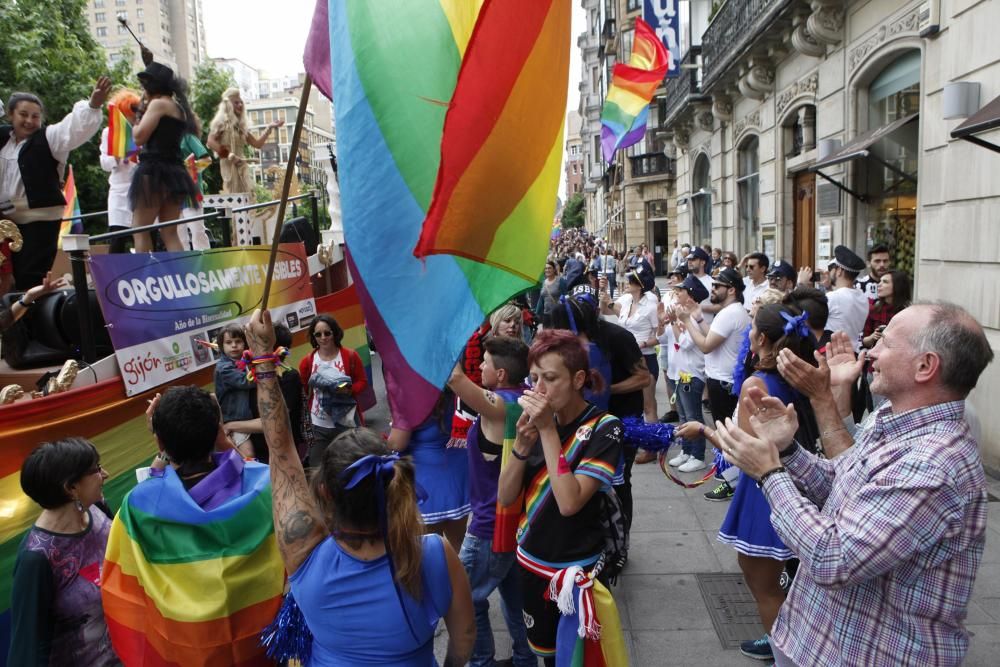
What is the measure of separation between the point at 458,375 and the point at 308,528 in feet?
4.14

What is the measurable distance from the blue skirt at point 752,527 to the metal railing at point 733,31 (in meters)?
10.6

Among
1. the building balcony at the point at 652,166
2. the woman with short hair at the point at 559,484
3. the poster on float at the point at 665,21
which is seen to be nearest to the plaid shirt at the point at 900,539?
the woman with short hair at the point at 559,484

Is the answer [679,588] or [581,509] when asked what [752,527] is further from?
[679,588]

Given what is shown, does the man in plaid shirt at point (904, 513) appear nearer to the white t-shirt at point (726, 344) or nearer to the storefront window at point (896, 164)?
the white t-shirt at point (726, 344)

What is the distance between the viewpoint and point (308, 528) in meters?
2.10

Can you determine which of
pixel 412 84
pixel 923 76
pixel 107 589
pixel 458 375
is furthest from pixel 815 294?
pixel 923 76

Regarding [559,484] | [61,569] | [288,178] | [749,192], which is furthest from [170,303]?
[749,192]

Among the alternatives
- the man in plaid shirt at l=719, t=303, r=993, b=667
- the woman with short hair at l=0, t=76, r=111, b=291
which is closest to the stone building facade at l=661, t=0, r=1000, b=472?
the man in plaid shirt at l=719, t=303, r=993, b=667

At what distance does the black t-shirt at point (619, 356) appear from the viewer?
483 centimetres

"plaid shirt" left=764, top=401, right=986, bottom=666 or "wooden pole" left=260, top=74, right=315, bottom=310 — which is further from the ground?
"wooden pole" left=260, top=74, right=315, bottom=310

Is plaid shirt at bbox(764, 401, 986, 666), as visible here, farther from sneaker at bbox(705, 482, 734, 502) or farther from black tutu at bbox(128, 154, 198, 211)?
black tutu at bbox(128, 154, 198, 211)

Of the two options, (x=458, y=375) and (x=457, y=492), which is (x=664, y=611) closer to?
(x=457, y=492)

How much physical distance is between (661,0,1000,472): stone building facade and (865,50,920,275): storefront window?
2 cm

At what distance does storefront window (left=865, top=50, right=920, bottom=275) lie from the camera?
927 centimetres
